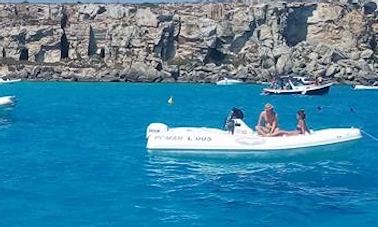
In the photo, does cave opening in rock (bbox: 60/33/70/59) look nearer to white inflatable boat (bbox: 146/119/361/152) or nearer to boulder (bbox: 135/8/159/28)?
boulder (bbox: 135/8/159/28)

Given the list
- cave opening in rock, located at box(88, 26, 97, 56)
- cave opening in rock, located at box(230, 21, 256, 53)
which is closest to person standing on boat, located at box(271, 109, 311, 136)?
cave opening in rock, located at box(230, 21, 256, 53)

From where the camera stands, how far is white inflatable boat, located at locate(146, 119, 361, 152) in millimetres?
28859

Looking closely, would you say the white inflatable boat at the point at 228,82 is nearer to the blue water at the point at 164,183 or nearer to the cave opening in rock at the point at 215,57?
the cave opening in rock at the point at 215,57

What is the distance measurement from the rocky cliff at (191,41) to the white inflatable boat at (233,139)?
91.8 m

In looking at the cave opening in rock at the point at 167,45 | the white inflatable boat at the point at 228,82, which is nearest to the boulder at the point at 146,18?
the cave opening in rock at the point at 167,45

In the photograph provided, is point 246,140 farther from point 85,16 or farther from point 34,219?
point 85,16

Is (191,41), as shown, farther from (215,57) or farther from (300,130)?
(300,130)

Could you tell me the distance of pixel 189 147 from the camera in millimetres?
29641

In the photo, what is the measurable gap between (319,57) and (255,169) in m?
102

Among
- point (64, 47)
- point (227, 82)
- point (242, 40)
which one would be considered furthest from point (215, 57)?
point (64, 47)

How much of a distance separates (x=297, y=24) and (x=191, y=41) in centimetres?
2166

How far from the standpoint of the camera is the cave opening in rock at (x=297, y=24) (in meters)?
142

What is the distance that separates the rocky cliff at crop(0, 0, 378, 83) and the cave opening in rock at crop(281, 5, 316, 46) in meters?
0.19

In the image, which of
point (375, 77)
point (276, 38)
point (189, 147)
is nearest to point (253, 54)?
point (276, 38)
